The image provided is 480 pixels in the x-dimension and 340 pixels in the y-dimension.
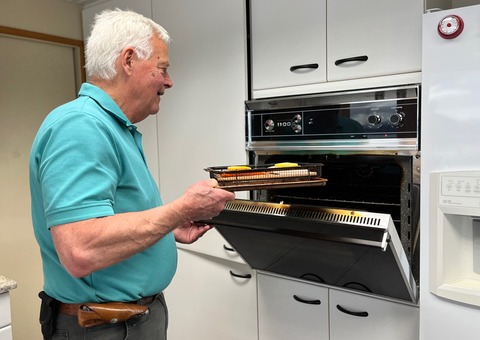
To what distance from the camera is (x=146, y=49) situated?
966mm

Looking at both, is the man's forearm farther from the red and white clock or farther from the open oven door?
the red and white clock

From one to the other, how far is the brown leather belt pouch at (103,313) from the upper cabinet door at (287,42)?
101cm

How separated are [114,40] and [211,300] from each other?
1.38 meters

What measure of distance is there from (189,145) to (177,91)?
0.28m

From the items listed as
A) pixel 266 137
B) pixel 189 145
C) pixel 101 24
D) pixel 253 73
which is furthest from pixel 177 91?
pixel 101 24

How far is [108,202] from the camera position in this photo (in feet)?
2.58

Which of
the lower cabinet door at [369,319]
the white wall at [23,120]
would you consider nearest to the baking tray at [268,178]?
the lower cabinet door at [369,319]

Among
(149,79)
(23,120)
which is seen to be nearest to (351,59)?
(149,79)

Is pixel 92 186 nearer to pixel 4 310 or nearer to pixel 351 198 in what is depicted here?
pixel 4 310

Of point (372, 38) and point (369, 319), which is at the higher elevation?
point (372, 38)

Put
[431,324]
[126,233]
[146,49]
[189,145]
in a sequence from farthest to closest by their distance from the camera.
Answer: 1. [189,145]
2. [431,324]
3. [146,49]
4. [126,233]

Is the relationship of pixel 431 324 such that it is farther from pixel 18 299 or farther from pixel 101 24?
pixel 18 299

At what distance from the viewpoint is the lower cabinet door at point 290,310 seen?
1.54 m

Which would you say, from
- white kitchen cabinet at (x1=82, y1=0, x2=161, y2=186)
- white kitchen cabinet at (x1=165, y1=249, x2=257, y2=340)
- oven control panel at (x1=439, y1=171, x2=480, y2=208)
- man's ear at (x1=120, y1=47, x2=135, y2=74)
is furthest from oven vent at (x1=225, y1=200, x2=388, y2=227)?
white kitchen cabinet at (x1=82, y1=0, x2=161, y2=186)
